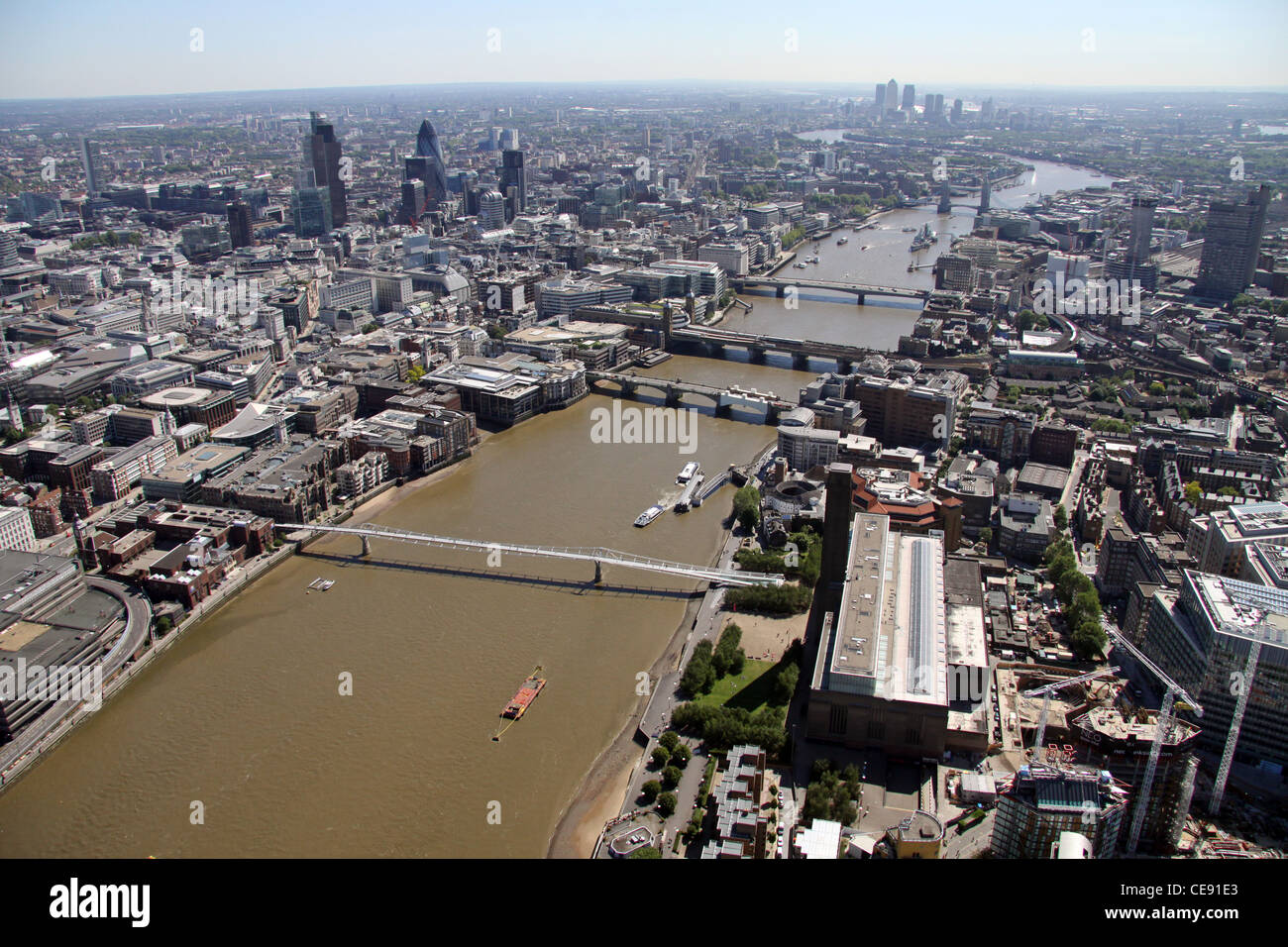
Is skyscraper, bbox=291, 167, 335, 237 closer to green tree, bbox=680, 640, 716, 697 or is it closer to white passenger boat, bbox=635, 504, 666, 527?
white passenger boat, bbox=635, 504, 666, 527

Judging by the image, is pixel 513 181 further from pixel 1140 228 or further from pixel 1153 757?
pixel 1153 757

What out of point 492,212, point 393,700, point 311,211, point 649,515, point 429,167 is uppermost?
point 429,167

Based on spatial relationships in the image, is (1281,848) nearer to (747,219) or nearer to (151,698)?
(151,698)

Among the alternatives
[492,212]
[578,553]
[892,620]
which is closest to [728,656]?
[892,620]

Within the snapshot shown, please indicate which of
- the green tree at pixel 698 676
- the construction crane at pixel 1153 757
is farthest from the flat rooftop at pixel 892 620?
the construction crane at pixel 1153 757
